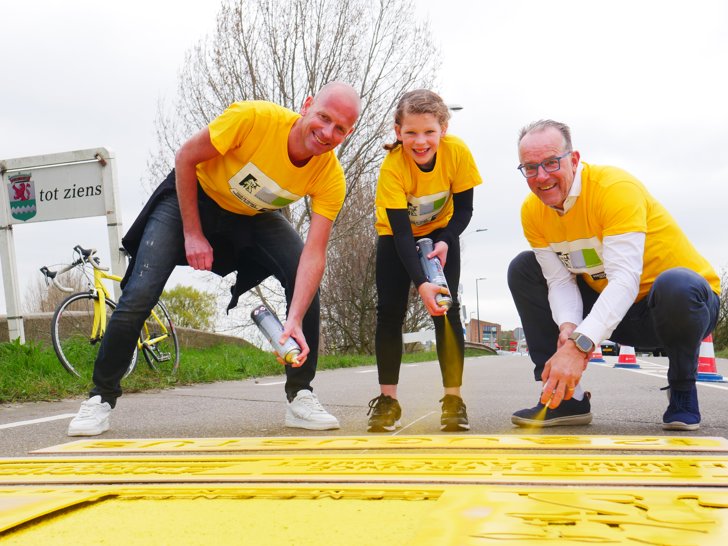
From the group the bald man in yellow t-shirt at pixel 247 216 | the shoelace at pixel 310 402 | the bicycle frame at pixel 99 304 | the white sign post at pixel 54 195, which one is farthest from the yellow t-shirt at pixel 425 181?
the white sign post at pixel 54 195

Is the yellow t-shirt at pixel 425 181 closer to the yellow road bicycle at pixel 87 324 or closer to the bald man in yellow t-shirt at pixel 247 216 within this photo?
the bald man in yellow t-shirt at pixel 247 216

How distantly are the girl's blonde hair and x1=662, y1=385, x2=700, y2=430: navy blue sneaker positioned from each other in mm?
1671

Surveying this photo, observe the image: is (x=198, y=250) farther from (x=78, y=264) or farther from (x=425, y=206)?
(x=78, y=264)

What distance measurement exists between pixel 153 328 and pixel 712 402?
18.0ft

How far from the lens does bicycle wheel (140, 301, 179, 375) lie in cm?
730

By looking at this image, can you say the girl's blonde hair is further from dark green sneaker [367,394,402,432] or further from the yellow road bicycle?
the yellow road bicycle

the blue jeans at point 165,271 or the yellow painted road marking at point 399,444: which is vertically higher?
the blue jeans at point 165,271

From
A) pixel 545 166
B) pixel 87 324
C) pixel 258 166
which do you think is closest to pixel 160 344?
pixel 87 324

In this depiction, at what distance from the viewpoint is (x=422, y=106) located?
3.45 m

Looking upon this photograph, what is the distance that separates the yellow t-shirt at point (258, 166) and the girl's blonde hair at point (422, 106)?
0.46 meters

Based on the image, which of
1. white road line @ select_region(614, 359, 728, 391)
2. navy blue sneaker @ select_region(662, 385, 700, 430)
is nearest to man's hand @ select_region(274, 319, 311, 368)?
navy blue sneaker @ select_region(662, 385, 700, 430)

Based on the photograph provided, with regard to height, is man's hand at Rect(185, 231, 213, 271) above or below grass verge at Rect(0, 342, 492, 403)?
above

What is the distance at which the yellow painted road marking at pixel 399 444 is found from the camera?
9.53 feet

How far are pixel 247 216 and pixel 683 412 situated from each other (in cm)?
232
